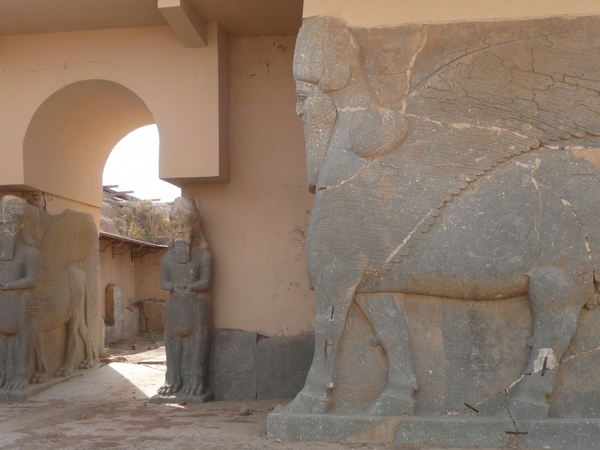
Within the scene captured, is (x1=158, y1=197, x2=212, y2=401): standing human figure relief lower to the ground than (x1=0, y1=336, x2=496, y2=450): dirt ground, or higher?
higher

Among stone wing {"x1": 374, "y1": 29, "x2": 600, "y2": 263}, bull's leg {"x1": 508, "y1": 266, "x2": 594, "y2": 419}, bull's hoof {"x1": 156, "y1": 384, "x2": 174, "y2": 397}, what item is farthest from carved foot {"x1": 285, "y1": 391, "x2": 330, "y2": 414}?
bull's hoof {"x1": 156, "y1": 384, "x2": 174, "y2": 397}

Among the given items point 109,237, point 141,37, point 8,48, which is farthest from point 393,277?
point 109,237

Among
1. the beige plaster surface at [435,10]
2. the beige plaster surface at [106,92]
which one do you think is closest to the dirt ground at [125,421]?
the beige plaster surface at [106,92]

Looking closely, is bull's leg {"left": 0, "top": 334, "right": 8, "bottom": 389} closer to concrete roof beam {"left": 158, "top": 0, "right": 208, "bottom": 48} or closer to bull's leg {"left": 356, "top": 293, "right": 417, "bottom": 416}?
concrete roof beam {"left": 158, "top": 0, "right": 208, "bottom": 48}

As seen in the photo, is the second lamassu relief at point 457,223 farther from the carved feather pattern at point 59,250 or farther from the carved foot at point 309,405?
the carved feather pattern at point 59,250

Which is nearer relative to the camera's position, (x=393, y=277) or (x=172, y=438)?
(x=393, y=277)

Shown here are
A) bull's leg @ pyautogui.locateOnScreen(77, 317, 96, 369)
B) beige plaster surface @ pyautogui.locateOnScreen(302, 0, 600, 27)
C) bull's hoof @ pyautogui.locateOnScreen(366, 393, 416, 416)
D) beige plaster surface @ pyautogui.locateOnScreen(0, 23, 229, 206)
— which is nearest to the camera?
bull's hoof @ pyautogui.locateOnScreen(366, 393, 416, 416)

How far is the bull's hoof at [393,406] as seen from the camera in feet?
12.7

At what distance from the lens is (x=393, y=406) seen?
3877 mm

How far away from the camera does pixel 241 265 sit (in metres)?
5.96

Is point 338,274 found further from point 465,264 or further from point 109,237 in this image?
point 109,237

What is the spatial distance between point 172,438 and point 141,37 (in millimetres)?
3611

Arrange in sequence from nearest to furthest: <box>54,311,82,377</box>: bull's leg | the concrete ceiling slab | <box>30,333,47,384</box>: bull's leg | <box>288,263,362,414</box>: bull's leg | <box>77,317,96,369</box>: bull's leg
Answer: <box>288,263,362,414</box>: bull's leg
the concrete ceiling slab
<box>30,333,47,384</box>: bull's leg
<box>54,311,82,377</box>: bull's leg
<box>77,317,96,369</box>: bull's leg

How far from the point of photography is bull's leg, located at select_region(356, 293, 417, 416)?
3.88m
